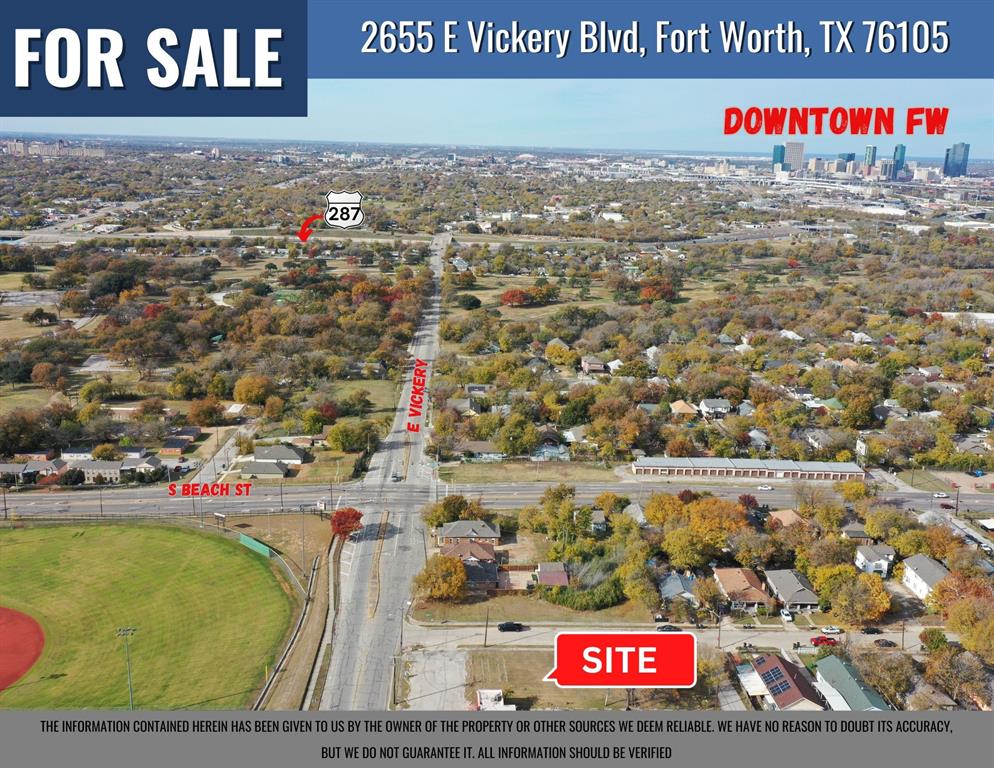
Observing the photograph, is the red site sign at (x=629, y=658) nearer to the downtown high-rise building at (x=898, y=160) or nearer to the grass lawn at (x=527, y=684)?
the grass lawn at (x=527, y=684)

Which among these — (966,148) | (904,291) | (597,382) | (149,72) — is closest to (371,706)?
(149,72)

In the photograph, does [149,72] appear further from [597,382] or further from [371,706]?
[597,382]

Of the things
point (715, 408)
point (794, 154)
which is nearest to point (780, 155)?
point (794, 154)

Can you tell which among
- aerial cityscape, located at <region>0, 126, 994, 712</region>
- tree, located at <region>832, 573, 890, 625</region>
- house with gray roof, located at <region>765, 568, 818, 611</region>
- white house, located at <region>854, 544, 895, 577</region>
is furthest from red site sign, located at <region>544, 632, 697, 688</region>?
white house, located at <region>854, 544, 895, 577</region>

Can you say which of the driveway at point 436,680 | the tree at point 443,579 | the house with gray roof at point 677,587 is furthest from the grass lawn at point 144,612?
the house with gray roof at point 677,587

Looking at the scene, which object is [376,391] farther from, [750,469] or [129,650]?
[129,650]

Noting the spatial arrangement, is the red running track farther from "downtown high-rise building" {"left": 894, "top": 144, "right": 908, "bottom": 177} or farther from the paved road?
"downtown high-rise building" {"left": 894, "top": 144, "right": 908, "bottom": 177}
